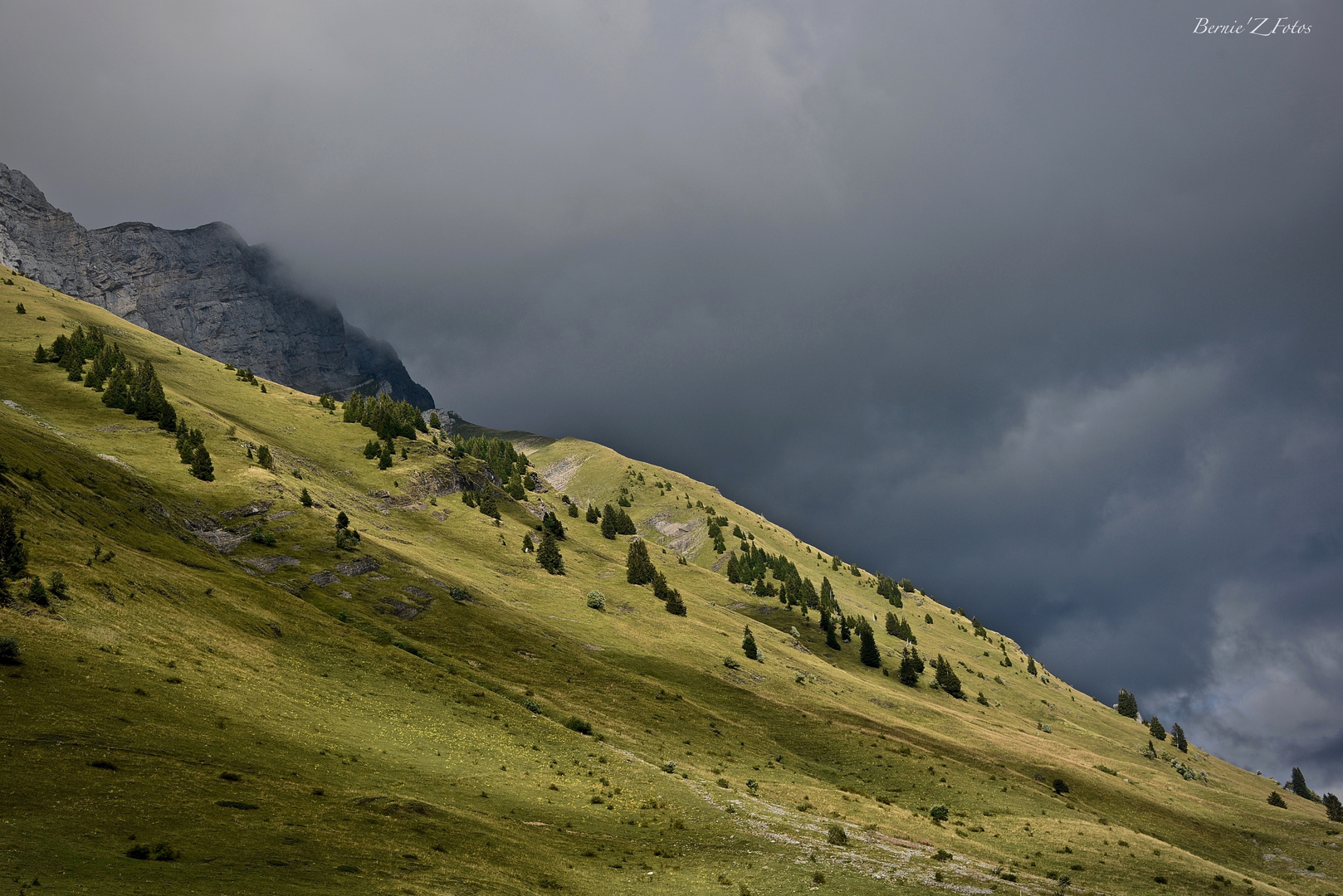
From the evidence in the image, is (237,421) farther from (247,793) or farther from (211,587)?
(247,793)

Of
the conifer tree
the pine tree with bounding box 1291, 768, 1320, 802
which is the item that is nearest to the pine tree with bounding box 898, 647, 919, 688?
the conifer tree

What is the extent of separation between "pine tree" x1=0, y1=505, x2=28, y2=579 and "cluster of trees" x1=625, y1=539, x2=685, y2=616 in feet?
305

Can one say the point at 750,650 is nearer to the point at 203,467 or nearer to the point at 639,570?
the point at 639,570

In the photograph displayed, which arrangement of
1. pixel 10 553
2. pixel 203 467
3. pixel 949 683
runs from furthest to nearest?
pixel 949 683 < pixel 203 467 < pixel 10 553

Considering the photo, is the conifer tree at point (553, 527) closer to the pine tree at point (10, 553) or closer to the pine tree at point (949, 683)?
the pine tree at point (949, 683)

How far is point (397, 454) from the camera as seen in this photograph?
164125 millimetres

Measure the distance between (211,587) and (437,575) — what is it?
1470 inches

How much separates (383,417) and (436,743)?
5733 inches

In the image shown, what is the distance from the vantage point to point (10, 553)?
39.2 m

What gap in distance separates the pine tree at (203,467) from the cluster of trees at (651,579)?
7361 cm

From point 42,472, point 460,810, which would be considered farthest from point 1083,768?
point 42,472

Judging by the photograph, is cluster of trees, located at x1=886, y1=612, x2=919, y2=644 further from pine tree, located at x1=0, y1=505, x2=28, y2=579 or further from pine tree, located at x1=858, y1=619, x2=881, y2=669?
pine tree, located at x1=0, y1=505, x2=28, y2=579

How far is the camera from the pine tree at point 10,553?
127ft

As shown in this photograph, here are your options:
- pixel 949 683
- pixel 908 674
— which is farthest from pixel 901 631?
pixel 908 674
